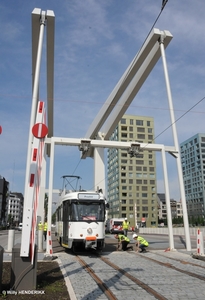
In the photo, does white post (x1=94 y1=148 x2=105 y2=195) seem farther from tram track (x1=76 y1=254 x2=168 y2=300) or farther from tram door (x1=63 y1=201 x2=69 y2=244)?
tram track (x1=76 y1=254 x2=168 y2=300)

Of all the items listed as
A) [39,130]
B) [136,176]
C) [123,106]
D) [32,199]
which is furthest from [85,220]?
[136,176]

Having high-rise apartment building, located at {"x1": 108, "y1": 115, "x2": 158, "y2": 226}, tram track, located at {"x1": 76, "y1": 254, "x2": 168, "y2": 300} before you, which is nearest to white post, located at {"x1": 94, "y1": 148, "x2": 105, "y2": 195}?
tram track, located at {"x1": 76, "y1": 254, "x2": 168, "y2": 300}

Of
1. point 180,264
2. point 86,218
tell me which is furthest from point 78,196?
point 180,264

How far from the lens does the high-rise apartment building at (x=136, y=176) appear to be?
3873 inches

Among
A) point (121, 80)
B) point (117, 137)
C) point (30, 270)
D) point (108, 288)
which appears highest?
point (117, 137)

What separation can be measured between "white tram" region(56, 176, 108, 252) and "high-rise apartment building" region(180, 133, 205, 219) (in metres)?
109

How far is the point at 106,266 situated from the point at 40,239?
24.1ft

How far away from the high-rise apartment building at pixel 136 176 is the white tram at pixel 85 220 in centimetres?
8378

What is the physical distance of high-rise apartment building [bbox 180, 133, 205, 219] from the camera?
4751 inches

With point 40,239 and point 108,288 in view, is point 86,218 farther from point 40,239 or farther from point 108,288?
point 108,288

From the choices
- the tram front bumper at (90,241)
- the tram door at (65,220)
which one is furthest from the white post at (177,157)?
the tram door at (65,220)

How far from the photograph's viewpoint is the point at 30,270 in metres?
6.63

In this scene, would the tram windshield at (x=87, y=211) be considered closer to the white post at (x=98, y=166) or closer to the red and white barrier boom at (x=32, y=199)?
the red and white barrier boom at (x=32, y=199)

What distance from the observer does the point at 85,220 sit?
14.4m
